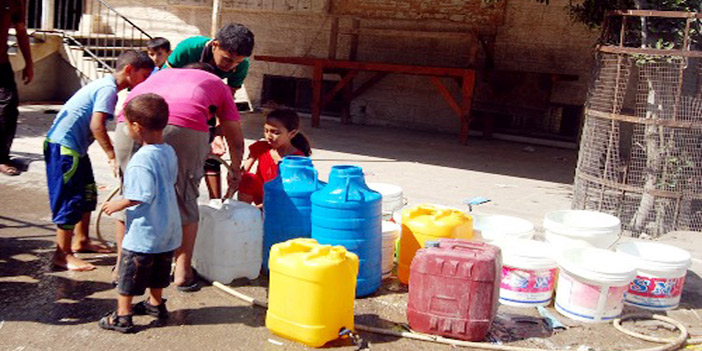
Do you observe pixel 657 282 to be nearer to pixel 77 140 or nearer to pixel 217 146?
pixel 217 146

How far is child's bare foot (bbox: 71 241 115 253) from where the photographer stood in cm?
543

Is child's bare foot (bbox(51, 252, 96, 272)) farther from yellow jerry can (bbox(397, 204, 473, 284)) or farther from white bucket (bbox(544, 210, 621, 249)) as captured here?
white bucket (bbox(544, 210, 621, 249))

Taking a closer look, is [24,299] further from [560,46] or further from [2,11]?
[560,46]

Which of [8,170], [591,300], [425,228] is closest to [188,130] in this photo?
[425,228]

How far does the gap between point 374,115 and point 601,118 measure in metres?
8.24

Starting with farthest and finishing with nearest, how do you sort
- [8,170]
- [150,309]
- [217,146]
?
[8,170]
[217,146]
[150,309]

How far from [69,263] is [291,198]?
1656 millimetres

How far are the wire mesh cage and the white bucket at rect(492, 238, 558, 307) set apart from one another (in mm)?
2516

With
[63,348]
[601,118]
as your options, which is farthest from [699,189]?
[63,348]

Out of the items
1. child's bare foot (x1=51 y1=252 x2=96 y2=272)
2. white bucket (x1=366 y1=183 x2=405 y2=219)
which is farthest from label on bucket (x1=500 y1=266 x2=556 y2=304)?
child's bare foot (x1=51 y1=252 x2=96 y2=272)

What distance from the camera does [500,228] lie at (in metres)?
5.49

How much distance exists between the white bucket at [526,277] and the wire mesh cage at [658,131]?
99.1 inches

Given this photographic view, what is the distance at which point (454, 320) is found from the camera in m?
4.14

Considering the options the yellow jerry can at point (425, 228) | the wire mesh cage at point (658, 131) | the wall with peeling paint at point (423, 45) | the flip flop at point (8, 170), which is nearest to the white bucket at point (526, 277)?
the yellow jerry can at point (425, 228)
